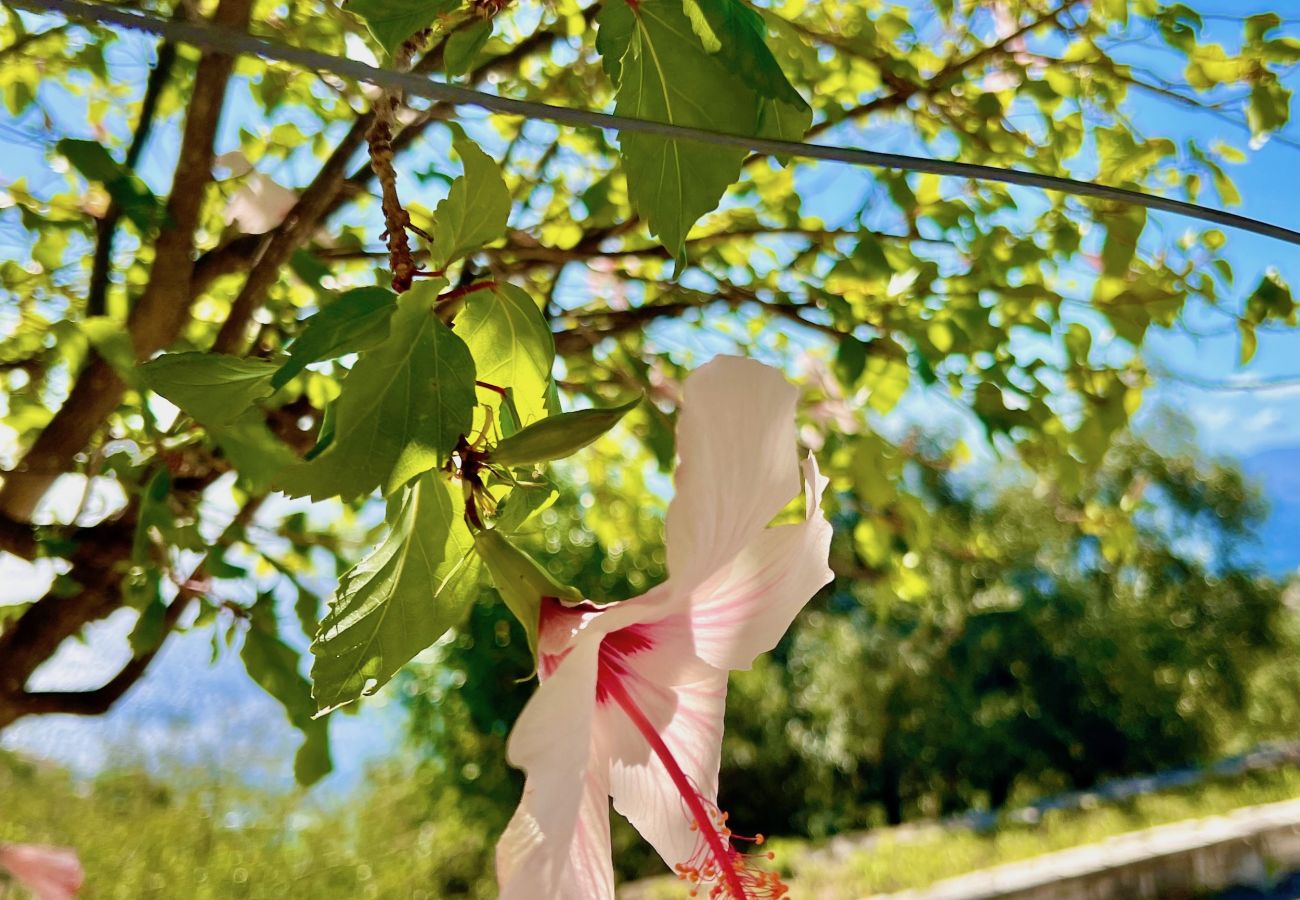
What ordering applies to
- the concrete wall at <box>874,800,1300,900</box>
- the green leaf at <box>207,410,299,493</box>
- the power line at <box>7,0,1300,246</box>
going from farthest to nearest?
the concrete wall at <box>874,800,1300,900</box> → the green leaf at <box>207,410,299,493</box> → the power line at <box>7,0,1300,246</box>

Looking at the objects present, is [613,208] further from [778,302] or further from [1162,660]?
[1162,660]

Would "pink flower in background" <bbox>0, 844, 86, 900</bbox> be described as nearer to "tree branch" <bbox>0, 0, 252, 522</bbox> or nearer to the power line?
"tree branch" <bbox>0, 0, 252, 522</bbox>

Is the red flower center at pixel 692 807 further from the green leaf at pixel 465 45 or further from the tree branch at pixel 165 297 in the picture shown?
the tree branch at pixel 165 297

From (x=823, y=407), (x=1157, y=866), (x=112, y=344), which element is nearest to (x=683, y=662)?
(x=112, y=344)

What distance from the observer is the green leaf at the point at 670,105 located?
0.19 metres

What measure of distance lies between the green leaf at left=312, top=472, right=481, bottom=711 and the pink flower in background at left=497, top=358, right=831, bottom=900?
0.02m

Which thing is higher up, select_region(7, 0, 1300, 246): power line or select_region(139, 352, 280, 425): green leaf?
select_region(7, 0, 1300, 246): power line

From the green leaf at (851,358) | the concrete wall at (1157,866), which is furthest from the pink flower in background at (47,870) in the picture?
the concrete wall at (1157,866)

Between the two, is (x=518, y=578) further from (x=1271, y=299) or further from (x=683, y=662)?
(x=1271, y=299)

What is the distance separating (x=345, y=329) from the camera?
0.16 metres

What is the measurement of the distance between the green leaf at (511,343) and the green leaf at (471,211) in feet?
0.05

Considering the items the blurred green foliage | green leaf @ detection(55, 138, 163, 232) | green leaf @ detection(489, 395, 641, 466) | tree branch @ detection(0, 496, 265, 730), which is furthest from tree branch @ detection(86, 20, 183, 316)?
the blurred green foliage

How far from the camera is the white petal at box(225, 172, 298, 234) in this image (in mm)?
546

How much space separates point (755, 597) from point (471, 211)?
9 centimetres
